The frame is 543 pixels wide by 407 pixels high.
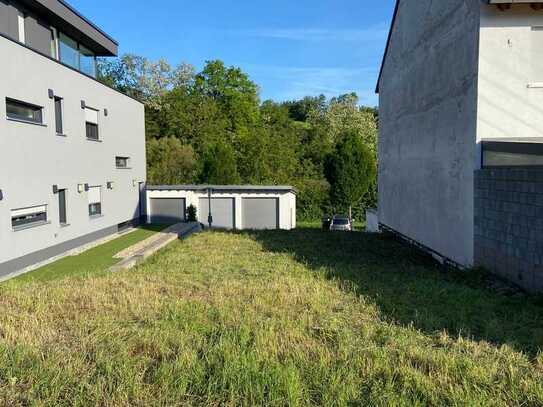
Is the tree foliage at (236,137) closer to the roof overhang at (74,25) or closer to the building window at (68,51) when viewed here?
the roof overhang at (74,25)

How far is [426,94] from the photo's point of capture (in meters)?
12.8

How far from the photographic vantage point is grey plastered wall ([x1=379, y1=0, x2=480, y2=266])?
9.73m

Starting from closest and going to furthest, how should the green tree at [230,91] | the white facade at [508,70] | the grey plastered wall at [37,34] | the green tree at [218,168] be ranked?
1. the white facade at [508,70]
2. the grey plastered wall at [37,34]
3. the green tree at [218,168]
4. the green tree at [230,91]

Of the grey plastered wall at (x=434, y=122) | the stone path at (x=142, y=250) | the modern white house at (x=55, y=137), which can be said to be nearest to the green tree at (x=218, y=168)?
the modern white house at (x=55, y=137)

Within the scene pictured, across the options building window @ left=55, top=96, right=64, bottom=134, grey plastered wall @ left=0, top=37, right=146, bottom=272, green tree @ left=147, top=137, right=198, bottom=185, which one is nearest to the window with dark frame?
grey plastered wall @ left=0, top=37, right=146, bottom=272

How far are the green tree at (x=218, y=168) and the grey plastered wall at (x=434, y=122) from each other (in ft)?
59.4

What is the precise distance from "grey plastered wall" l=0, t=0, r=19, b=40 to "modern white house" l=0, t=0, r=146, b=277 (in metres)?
0.03

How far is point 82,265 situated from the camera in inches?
457

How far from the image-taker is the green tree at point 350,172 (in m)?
37.1

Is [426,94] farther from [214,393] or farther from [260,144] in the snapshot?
[260,144]

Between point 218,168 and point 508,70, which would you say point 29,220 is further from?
point 218,168

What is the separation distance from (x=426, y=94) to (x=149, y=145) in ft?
100

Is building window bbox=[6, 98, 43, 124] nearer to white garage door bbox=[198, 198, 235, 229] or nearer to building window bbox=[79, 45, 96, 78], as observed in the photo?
building window bbox=[79, 45, 96, 78]

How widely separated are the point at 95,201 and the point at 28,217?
5002 millimetres
